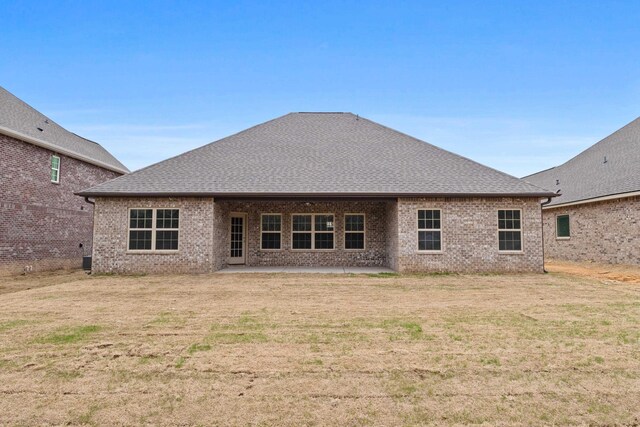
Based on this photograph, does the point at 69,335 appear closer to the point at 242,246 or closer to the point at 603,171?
the point at 242,246

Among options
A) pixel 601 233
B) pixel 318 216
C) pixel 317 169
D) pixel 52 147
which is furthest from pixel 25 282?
pixel 601 233

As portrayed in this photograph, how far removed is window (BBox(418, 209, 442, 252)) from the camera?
526 inches

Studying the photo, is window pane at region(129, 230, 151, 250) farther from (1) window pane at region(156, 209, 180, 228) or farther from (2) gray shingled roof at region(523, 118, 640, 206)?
(2) gray shingled roof at region(523, 118, 640, 206)

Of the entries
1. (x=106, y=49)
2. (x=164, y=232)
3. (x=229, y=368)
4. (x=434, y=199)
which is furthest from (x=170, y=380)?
(x=106, y=49)

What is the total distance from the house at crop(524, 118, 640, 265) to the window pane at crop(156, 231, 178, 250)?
17762mm

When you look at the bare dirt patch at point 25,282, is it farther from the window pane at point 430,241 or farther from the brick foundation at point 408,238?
the window pane at point 430,241

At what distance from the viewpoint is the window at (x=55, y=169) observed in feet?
53.6

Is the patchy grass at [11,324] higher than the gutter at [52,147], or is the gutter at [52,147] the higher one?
the gutter at [52,147]

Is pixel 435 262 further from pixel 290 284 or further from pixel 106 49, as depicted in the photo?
pixel 106 49

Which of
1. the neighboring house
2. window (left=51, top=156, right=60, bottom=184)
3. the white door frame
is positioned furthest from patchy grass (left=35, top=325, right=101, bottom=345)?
window (left=51, top=156, right=60, bottom=184)

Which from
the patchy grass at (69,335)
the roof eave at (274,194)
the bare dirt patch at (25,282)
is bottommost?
the bare dirt patch at (25,282)

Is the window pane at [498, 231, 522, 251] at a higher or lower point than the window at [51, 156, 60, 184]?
lower

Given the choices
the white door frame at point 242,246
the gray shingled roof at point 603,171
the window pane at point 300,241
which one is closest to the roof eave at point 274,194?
the white door frame at point 242,246

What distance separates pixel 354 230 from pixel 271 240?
144 inches
